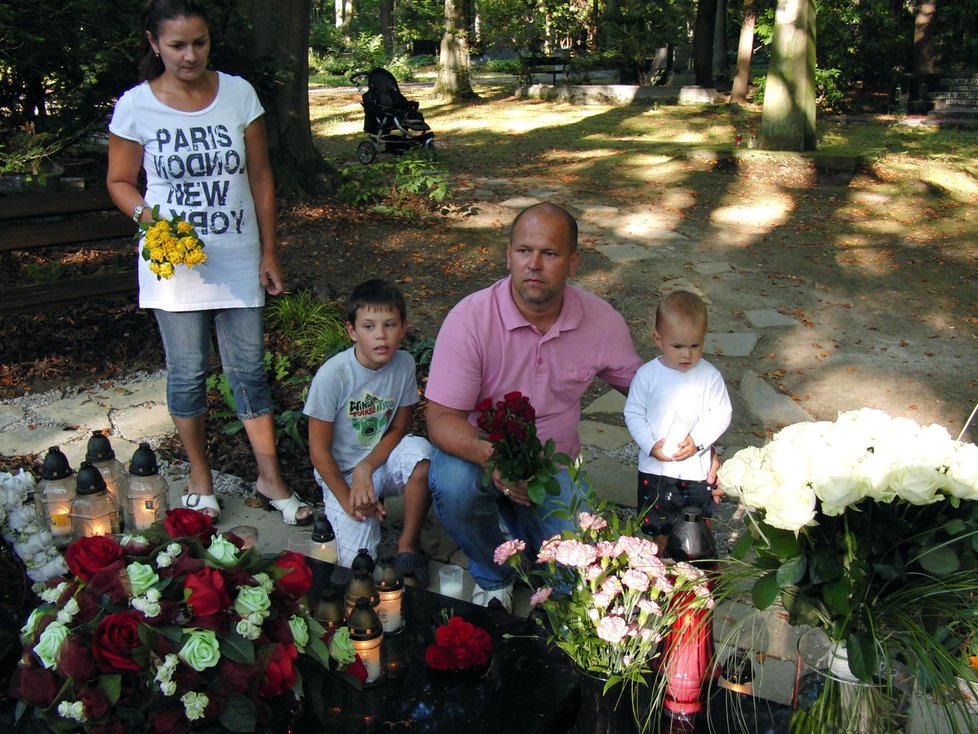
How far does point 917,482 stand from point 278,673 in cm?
131

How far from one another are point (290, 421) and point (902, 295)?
172 inches

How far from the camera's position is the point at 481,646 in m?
2.36

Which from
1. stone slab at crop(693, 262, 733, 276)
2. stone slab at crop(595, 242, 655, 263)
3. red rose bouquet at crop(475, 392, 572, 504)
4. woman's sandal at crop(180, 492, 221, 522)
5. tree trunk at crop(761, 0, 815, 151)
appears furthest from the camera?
tree trunk at crop(761, 0, 815, 151)

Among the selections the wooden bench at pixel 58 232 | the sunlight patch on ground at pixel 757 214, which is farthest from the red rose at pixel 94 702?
the sunlight patch on ground at pixel 757 214

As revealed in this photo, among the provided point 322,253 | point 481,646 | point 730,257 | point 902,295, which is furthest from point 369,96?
point 481,646

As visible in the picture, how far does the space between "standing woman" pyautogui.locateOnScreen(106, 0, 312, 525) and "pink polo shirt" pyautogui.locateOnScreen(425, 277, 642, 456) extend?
91 cm

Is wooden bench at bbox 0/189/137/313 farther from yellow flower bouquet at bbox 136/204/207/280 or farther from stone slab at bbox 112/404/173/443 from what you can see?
yellow flower bouquet at bbox 136/204/207/280

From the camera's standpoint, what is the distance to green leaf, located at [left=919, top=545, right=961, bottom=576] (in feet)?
5.50

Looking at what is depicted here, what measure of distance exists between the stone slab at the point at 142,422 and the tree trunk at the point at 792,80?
7.74 m

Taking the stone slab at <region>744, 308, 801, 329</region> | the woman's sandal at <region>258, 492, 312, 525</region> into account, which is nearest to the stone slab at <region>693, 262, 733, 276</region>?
the stone slab at <region>744, 308, 801, 329</region>

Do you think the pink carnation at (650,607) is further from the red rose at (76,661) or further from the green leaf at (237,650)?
the red rose at (76,661)

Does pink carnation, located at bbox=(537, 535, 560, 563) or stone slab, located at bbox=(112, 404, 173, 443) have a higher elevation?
pink carnation, located at bbox=(537, 535, 560, 563)

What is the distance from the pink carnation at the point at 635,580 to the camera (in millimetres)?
2082

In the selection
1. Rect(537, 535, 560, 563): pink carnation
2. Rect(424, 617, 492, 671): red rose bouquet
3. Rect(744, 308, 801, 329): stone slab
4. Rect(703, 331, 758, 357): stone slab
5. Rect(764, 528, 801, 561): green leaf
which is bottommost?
Rect(703, 331, 758, 357): stone slab
